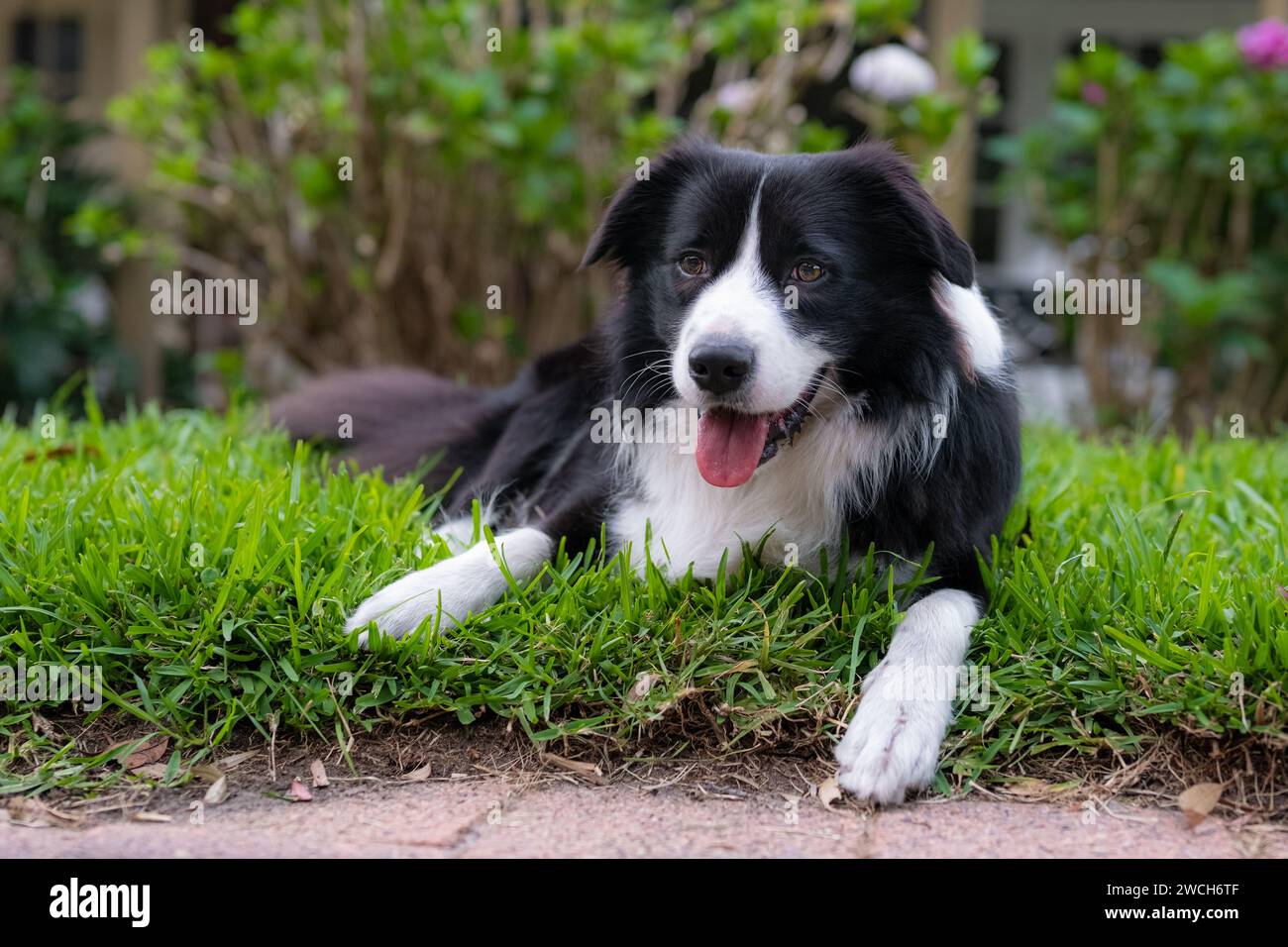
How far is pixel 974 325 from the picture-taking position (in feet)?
9.52

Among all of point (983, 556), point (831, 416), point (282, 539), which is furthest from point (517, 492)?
point (983, 556)

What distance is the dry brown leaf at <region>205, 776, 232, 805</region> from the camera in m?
2.33

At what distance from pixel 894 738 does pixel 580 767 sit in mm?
619

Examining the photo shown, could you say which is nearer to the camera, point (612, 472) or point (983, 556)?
point (983, 556)

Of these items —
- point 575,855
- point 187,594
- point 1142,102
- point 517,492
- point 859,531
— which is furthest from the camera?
point 1142,102

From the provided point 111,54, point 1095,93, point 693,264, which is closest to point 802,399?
point 693,264

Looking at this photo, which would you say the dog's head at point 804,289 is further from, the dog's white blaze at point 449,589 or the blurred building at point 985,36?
the blurred building at point 985,36

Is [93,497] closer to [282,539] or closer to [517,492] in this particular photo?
[282,539]

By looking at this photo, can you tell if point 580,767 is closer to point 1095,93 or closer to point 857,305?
point 857,305

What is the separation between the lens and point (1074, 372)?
804cm

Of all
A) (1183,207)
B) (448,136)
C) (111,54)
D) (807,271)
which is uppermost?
(111,54)

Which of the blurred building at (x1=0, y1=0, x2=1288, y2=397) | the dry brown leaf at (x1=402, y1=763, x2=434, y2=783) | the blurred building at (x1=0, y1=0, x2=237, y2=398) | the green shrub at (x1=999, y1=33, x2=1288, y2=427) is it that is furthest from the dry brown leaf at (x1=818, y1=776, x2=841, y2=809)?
the blurred building at (x1=0, y1=0, x2=237, y2=398)

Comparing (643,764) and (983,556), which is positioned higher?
(983,556)

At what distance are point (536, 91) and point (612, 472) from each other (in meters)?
2.59
